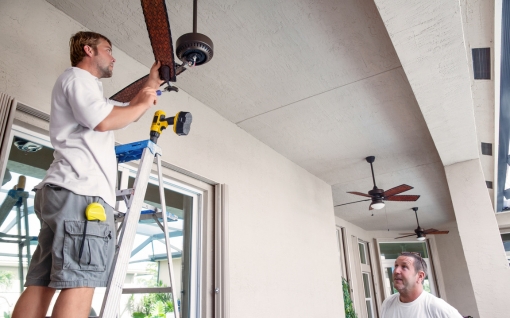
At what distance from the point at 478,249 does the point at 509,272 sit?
0.33 m

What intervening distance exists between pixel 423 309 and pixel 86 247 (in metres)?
2.13

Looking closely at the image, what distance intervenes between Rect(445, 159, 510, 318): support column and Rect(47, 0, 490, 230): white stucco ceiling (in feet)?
0.85

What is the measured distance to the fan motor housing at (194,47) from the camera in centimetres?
181

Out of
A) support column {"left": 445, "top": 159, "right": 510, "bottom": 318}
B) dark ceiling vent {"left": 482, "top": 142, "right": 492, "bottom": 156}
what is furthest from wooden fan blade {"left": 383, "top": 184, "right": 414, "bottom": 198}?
dark ceiling vent {"left": 482, "top": 142, "right": 492, "bottom": 156}

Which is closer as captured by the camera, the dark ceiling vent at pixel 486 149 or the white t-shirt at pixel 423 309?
the white t-shirt at pixel 423 309

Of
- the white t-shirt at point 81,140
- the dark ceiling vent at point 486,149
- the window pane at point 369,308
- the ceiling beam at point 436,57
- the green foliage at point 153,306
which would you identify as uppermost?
the dark ceiling vent at point 486,149

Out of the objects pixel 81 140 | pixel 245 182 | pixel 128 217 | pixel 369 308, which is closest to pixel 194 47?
pixel 81 140

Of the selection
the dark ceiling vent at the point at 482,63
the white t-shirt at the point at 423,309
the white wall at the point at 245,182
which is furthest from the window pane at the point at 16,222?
the dark ceiling vent at the point at 482,63

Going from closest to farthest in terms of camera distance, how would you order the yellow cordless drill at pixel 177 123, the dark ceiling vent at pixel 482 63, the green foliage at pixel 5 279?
the yellow cordless drill at pixel 177 123, the green foliage at pixel 5 279, the dark ceiling vent at pixel 482 63

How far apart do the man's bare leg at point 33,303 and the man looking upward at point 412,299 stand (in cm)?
212

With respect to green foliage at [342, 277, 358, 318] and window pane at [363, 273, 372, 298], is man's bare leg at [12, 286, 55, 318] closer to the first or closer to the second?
green foliage at [342, 277, 358, 318]

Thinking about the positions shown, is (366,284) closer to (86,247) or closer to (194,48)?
(194,48)

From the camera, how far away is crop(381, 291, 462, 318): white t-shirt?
2.21 m

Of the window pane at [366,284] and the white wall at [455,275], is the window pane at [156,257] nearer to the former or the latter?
the window pane at [366,284]
